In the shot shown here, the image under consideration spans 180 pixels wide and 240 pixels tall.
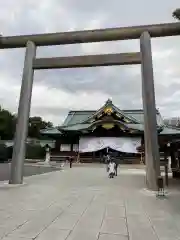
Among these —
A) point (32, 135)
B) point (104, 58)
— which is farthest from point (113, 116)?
point (32, 135)

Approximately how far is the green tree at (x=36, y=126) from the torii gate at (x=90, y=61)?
47832mm

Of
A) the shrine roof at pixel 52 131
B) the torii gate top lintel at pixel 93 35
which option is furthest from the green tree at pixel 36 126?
the torii gate top lintel at pixel 93 35

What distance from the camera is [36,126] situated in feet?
213

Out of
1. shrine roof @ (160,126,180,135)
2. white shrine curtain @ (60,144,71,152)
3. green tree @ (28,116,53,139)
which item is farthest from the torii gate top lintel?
green tree @ (28,116,53,139)

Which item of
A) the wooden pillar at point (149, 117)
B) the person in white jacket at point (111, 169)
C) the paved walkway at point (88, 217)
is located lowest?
the paved walkway at point (88, 217)

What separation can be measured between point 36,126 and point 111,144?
122 feet

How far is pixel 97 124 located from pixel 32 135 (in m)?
33.6

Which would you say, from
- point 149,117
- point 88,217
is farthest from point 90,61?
point 88,217

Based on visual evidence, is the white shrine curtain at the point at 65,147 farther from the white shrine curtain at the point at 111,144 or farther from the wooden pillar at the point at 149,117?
the wooden pillar at the point at 149,117

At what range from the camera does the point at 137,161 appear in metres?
29.4

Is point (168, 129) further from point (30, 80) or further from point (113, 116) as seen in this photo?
point (30, 80)

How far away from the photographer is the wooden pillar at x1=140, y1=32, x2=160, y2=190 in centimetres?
912

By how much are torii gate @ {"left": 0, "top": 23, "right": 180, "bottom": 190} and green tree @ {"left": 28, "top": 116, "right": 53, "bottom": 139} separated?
47.8 metres

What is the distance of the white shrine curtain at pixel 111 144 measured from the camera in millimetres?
30453
